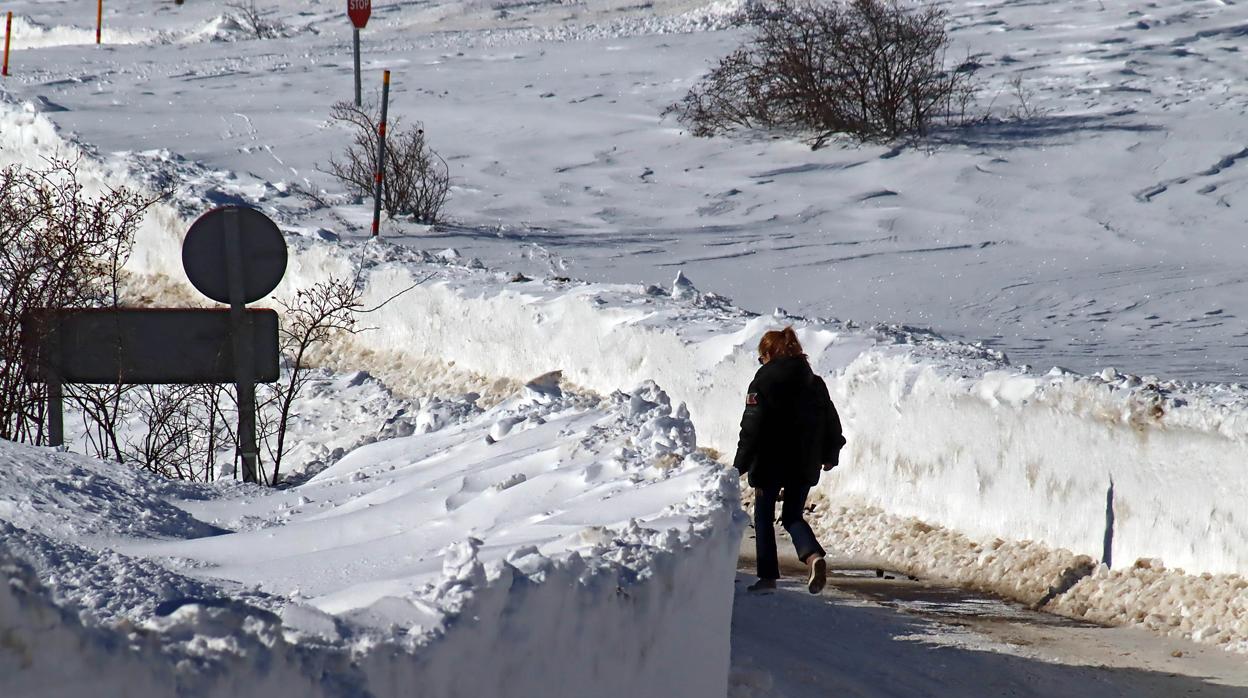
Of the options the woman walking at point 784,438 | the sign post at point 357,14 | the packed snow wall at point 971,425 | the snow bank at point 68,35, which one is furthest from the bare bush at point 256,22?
the woman walking at point 784,438

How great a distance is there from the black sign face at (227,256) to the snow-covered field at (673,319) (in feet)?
3.33

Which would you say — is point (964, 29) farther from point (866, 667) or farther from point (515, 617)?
point (515, 617)

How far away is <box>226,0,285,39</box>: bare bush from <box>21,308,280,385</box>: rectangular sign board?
27.0 meters

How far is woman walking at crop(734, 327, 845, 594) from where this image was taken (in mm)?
7324

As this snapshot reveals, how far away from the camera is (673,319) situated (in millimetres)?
11797

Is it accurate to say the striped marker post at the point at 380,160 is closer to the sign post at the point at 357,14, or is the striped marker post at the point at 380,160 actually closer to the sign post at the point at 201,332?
the sign post at the point at 357,14

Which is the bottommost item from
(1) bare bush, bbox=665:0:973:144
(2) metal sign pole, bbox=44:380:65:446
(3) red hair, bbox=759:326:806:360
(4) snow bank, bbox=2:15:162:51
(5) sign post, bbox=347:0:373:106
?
(2) metal sign pole, bbox=44:380:65:446

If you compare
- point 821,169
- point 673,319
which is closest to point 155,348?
point 673,319

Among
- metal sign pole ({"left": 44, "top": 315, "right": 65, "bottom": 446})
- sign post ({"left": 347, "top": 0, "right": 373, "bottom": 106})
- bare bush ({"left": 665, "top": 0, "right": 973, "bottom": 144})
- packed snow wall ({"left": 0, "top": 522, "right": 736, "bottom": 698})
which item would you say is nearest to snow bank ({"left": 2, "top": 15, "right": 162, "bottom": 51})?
sign post ({"left": 347, "top": 0, "right": 373, "bottom": 106})

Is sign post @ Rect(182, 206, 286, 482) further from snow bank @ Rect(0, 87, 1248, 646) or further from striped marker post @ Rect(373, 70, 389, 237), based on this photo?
striped marker post @ Rect(373, 70, 389, 237)

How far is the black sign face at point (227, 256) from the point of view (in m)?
7.85

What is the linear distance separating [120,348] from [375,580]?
158 inches

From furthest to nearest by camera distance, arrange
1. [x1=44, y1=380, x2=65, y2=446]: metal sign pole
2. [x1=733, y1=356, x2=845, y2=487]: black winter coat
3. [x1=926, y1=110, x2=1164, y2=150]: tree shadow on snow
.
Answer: [x1=926, y1=110, x2=1164, y2=150]: tree shadow on snow, [x1=44, y1=380, x2=65, y2=446]: metal sign pole, [x1=733, y1=356, x2=845, y2=487]: black winter coat

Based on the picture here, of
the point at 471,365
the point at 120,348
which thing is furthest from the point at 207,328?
the point at 471,365
